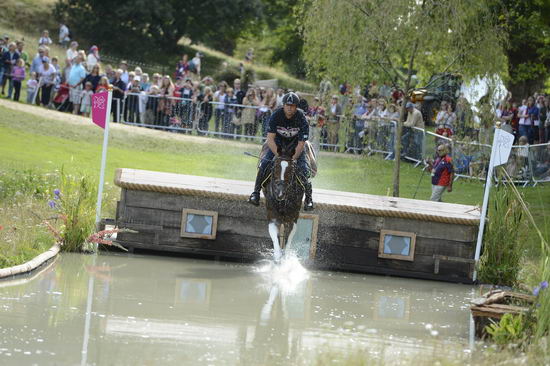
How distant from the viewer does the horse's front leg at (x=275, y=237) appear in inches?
617

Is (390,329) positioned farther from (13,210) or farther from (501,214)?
(13,210)

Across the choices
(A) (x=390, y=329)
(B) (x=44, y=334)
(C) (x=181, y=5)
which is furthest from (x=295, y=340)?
(C) (x=181, y=5)

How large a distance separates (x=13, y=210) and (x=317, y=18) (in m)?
9.07

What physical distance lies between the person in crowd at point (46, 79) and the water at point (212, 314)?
16404mm

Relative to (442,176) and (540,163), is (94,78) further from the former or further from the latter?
(540,163)

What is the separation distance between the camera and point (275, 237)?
1566 cm

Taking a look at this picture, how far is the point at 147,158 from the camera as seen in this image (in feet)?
90.0

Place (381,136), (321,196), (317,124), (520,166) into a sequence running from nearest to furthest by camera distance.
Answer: (321,196) → (520,166) → (381,136) → (317,124)

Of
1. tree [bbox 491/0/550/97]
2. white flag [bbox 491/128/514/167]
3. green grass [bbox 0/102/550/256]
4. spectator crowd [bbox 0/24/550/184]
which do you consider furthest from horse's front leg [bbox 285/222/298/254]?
tree [bbox 491/0/550/97]

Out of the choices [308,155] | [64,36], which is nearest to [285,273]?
[308,155]

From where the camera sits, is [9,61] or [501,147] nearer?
[501,147]

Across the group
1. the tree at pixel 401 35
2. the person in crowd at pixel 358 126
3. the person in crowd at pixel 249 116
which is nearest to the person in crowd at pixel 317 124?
the person in crowd at pixel 358 126

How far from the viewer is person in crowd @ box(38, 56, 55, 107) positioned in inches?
1231

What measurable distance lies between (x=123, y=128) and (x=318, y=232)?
15.0 metres
